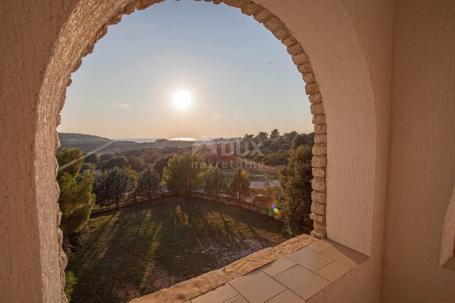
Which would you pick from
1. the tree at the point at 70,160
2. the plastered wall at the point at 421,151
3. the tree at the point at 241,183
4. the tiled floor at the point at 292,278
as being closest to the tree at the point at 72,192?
the tree at the point at 70,160

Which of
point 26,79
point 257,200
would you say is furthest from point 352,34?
point 257,200

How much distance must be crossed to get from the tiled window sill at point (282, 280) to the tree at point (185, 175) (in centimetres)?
1870

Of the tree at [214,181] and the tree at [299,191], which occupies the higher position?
the tree at [299,191]

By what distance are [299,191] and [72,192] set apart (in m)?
9.29

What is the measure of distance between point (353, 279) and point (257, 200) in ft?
51.6

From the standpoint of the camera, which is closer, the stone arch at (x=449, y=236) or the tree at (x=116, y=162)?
the stone arch at (x=449, y=236)

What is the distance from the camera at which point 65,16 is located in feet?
1.91

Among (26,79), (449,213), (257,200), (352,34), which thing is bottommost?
(257,200)

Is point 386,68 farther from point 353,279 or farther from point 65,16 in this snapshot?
point 65,16

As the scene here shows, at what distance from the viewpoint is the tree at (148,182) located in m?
20.2

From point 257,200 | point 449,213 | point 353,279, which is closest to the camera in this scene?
point 449,213

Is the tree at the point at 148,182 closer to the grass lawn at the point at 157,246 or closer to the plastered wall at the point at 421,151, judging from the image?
the grass lawn at the point at 157,246

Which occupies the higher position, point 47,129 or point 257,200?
point 47,129

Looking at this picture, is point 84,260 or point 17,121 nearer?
point 17,121
